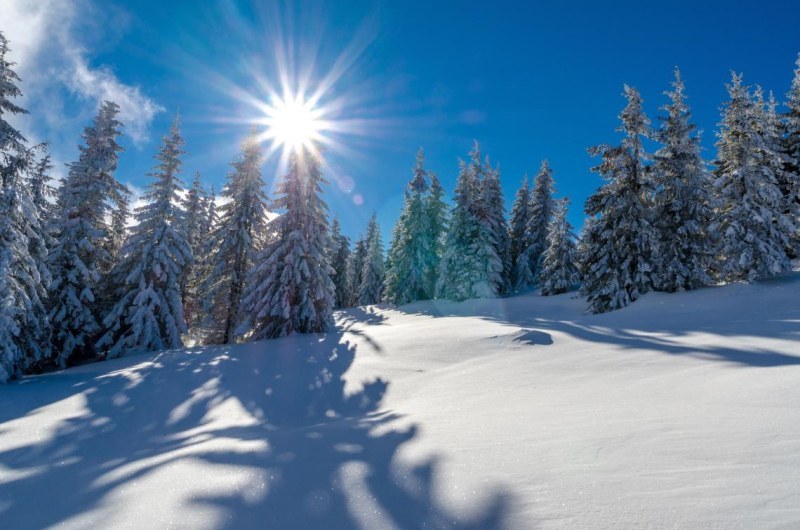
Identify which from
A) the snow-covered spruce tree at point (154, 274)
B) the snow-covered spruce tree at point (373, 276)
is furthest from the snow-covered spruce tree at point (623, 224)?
the snow-covered spruce tree at point (373, 276)

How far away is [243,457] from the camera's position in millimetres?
3943

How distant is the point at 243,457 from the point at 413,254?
3508 cm

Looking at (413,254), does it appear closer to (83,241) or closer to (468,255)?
(468,255)

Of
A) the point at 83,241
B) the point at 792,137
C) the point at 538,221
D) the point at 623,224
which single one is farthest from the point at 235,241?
the point at 792,137

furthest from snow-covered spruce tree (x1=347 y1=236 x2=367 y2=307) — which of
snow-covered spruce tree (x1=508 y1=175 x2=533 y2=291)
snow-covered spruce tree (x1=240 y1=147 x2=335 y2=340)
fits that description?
snow-covered spruce tree (x1=240 y1=147 x2=335 y2=340)

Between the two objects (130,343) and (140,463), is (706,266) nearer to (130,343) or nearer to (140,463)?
(140,463)

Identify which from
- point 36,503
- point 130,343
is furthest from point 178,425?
point 130,343

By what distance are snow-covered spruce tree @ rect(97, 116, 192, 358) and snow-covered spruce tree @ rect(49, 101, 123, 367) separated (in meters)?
0.98

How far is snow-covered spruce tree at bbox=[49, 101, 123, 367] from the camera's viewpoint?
17.1 m

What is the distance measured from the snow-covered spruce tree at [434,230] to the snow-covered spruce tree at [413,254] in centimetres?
15

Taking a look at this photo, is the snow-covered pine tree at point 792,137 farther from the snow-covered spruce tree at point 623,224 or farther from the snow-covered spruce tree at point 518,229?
the snow-covered spruce tree at point 518,229

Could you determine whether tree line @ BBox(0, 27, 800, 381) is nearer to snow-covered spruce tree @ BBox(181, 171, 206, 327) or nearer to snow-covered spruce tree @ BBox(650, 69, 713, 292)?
snow-covered spruce tree @ BBox(650, 69, 713, 292)

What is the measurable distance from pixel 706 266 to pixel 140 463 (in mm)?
24296

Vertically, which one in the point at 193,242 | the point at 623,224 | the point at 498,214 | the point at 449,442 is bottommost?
the point at 449,442
